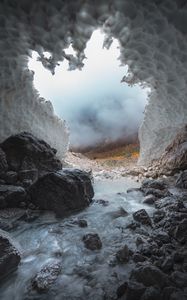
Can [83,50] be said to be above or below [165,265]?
above

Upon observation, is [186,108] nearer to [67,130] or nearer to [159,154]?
[159,154]

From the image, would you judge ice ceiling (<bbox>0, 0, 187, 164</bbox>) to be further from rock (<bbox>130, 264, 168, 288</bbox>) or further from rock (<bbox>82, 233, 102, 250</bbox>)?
rock (<bbox>130, 264, 168, 288</bbox>)

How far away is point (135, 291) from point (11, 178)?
382cm

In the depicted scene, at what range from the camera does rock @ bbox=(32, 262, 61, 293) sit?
296 centimetres

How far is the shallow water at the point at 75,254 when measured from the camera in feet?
9.67

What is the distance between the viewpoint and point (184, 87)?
538 cm

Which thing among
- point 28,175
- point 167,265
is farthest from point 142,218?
point 28,175

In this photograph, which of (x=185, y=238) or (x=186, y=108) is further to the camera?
(x=186, y=108)

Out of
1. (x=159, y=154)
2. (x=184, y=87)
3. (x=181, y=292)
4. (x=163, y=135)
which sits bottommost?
(x=181, y=292)

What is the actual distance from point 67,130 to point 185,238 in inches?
274

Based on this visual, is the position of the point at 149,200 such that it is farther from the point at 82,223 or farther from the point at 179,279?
the point at 179,279

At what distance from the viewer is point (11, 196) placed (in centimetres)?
511

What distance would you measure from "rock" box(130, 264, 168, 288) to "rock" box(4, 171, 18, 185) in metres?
3.57

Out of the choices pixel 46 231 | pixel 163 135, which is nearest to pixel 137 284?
pixel 46 231
